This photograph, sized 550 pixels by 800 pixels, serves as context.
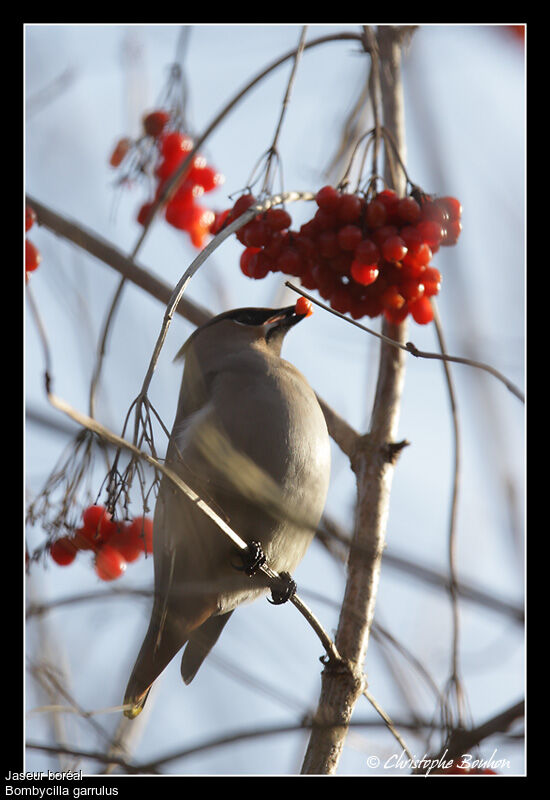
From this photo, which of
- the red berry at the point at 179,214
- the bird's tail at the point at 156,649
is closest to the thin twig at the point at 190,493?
the bird's tail at the point at 156,649

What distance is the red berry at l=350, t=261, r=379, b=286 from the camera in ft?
5.84

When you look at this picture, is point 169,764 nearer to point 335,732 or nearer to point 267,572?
point 335,732

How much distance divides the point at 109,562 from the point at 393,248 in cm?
90

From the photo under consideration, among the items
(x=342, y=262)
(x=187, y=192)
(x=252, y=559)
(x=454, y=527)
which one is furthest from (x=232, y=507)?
(x=187, y=192)

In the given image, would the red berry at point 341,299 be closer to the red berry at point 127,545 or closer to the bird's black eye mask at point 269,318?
the bird's black eye mask at point 269,318

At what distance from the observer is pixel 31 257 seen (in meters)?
2.05

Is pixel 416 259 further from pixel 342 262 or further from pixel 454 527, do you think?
pixel 454 527

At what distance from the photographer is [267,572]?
2059 mm

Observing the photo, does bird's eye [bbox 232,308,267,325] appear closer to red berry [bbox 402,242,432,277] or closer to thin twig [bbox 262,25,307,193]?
thin twig [bbox 262,25,307,193]

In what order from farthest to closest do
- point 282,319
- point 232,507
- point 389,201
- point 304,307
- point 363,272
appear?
1. point 282,319
2. point 304,307
3. point 232,507
4. point 389,201
5. point 363,272

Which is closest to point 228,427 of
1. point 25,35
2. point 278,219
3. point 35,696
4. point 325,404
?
point 325,404

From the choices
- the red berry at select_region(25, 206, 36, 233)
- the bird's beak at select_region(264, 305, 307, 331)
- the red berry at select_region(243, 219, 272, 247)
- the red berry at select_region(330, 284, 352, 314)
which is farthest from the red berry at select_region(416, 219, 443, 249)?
the red berry at select_region(25, 206, 36, 233)

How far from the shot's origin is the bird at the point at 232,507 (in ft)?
6.46
